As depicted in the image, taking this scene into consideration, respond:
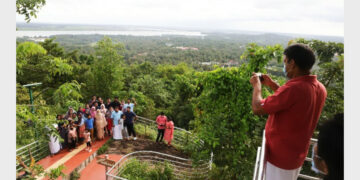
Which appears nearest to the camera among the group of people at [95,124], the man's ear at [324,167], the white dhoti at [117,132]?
the man's ear at [324,167]

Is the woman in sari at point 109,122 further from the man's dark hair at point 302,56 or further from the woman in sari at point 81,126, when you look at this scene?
the man's dark hair at point 302,56

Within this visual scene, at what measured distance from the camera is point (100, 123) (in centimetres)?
1031

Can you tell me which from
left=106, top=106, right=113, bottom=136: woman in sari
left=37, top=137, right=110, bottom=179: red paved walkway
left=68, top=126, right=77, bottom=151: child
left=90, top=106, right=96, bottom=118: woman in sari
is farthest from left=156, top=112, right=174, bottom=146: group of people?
left=68, top=126, right=77, bottom=151: child

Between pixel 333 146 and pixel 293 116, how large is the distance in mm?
812

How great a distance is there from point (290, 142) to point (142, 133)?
11.2 meters

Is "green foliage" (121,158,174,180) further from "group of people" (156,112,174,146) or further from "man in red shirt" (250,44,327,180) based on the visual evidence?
"man in red shirt" (250,44,327,180)

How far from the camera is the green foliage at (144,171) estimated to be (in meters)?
8.55

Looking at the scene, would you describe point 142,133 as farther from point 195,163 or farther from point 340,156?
point 340,156

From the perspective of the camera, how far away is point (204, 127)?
731cm

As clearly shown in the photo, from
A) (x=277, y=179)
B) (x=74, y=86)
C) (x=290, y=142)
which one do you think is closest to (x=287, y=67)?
(x=290, y=142)

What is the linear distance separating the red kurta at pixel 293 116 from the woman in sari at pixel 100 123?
29.7ft

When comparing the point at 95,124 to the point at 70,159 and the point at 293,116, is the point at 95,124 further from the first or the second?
the point at 293,116

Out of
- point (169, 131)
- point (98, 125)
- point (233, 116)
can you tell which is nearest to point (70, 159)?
point (98, 125)

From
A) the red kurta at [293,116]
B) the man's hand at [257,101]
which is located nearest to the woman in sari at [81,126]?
the man's hand at [257,101]
